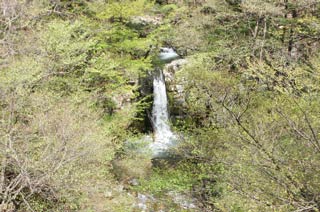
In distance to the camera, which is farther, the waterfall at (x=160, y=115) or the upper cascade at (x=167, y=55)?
the upper cascade at (x=167, y=55)

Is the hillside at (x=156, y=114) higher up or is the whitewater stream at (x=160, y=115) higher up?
the hillside at (x=156, y=114)

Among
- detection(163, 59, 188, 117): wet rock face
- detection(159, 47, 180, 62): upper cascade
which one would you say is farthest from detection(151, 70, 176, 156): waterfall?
detection(159, 47, 180, 62): upper cascade

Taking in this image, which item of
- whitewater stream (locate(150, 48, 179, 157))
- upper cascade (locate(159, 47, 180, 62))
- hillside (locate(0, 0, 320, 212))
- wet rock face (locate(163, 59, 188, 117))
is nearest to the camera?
hillside (locate(0, 0, 320, 212))

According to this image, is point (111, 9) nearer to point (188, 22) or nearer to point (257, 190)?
point (188, 22)

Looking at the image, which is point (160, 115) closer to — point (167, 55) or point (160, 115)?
point (160, 115)

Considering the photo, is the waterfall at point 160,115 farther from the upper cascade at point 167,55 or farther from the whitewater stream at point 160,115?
the upper cascade at point 167,55

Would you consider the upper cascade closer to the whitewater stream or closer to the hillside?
the whitewater stream

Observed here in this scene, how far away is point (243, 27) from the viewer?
49.1 feet

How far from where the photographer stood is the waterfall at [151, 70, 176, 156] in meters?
15.1

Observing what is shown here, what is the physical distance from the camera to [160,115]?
16.2 meters

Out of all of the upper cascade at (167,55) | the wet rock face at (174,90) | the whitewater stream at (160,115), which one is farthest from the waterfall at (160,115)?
the upper cascade at (167,55)

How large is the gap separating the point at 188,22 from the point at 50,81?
8923mm

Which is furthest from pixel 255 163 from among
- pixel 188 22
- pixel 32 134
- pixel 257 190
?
pixel 188 22

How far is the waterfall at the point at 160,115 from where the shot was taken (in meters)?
15.1
